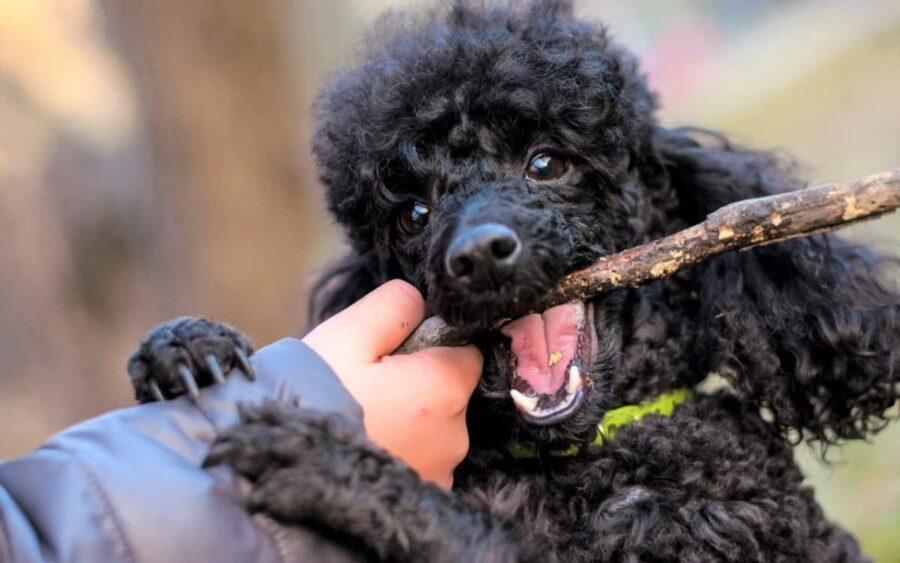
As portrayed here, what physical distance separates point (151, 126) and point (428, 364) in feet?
8.85

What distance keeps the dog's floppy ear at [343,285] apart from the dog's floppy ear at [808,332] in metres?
0.83

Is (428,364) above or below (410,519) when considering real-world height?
above

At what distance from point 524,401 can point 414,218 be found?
535 mm

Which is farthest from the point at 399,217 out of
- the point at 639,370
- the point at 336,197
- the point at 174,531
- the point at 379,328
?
the point at 174,531

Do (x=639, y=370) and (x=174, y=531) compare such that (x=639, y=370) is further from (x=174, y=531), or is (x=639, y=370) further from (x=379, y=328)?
(x=174, y=531)

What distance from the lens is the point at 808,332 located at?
1969mm

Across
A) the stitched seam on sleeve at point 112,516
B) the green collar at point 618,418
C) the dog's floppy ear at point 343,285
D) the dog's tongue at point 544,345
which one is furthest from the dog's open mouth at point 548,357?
the stitched seam on sleeve at point 112,516

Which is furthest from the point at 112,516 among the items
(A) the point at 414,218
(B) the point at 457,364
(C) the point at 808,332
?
(C) the point at 808,332

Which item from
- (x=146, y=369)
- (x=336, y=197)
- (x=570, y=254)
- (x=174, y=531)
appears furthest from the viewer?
(x=336, y=197)

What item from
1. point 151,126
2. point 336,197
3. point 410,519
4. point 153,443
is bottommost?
point 410,519

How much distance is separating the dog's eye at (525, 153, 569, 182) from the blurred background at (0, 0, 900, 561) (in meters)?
1.24

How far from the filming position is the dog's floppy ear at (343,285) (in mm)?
2355

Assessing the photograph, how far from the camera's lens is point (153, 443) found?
137cm

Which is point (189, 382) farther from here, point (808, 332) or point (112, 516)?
point (808, 332)
